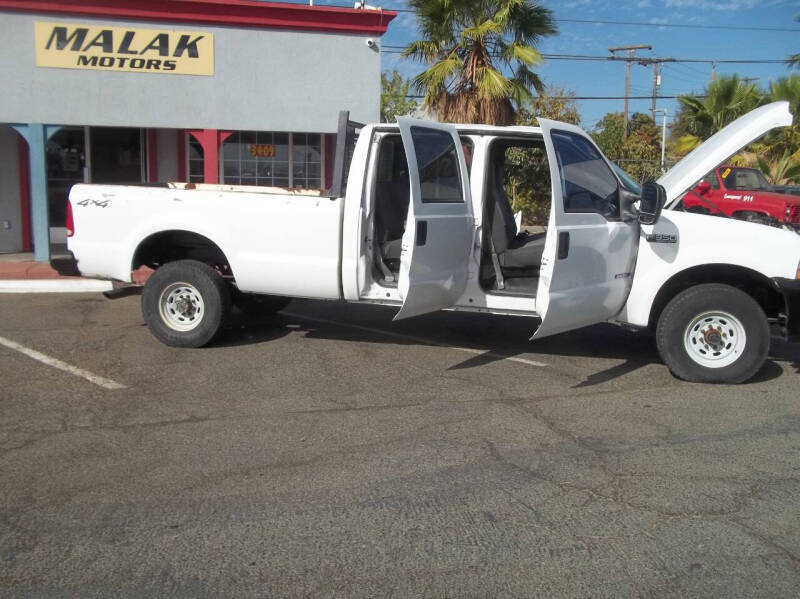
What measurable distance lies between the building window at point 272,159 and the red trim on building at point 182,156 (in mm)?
836

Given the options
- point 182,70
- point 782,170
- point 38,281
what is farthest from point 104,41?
point 782,170

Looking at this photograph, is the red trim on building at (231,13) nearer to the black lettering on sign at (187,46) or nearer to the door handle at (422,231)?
the black lettering on sign at (187,46)

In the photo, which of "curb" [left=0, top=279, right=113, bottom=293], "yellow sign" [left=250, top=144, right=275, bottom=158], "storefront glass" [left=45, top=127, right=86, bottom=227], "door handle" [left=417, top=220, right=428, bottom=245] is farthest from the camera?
"yellow sign" [left=250, top=144, right=275, bottom=158]

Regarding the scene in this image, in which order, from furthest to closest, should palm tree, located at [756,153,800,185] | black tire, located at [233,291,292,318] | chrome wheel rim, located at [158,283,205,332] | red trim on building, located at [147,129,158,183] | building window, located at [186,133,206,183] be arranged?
palm tree, located at [756,153,800,185] → building window, located at [186,133,206,183] → red trim on building, located at [147,129,158,183] → black tire, located at [233,291,292,318] → chrome wheel rim, located at [158,283,205,332]

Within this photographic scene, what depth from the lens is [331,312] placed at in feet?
32.5

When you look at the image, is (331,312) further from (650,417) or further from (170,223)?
(650,417)

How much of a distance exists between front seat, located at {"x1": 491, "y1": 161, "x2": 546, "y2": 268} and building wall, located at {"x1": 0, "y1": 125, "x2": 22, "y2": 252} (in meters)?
10.8

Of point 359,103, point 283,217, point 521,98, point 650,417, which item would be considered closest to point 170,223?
point 283,217

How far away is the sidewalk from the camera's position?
36.3ft

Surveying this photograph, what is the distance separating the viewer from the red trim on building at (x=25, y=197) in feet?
48.2

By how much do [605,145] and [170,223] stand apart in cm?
2223

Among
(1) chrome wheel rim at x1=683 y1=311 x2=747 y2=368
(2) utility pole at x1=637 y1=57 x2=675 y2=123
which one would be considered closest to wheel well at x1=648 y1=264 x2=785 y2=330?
(1) chrome wheel rim at x1=683 y1=311 x2=747 y2=368

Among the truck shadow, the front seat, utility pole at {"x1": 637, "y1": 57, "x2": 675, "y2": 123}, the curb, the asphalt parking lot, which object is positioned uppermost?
utility pole at {"x1": 637, "y1": 57, "x2": 675, "y2": 123}

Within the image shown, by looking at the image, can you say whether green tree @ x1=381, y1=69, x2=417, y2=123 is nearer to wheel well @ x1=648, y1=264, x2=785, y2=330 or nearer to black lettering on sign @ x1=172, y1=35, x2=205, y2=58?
black lettering on sign @ x1=172, y1=35, x2=205, y2=58
